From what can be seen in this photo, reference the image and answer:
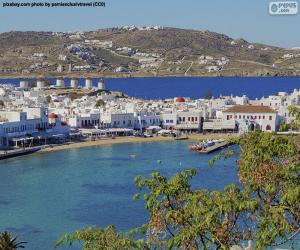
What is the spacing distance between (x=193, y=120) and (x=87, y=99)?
11.7 m

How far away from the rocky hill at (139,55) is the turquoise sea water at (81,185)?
8083 centimetres

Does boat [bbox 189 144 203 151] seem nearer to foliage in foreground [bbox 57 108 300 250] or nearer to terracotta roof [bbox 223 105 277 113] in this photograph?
terracotta roof [bbox 223 105 277 113]

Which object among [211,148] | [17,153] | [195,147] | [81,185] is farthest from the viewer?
[211,148]

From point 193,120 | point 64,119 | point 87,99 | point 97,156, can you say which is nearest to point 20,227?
point 97,156

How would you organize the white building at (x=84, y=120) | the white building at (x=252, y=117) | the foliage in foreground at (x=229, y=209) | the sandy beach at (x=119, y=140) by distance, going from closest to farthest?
the foliage in foreground at (x=229, y=209)
the sandy beach at (x=119, y=140)
the white building at (x=252, y=117)
the white building at (x=84, y=120)

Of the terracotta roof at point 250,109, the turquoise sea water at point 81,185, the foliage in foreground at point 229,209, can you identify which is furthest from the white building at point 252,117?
the foliage in foreground at point 229,209

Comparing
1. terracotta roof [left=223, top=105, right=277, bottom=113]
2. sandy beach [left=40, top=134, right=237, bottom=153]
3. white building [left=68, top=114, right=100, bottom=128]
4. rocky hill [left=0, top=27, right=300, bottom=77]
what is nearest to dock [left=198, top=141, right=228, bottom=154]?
sandy beach [left=40, top=134, right=237, bottom=153]

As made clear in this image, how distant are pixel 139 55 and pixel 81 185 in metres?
113

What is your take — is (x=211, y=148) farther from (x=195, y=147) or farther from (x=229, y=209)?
(x=229, y=209)

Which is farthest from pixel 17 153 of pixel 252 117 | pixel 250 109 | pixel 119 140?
pixel 250 109

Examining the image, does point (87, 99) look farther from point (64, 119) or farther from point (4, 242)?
point (4, 242)

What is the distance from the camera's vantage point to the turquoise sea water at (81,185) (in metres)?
15.9

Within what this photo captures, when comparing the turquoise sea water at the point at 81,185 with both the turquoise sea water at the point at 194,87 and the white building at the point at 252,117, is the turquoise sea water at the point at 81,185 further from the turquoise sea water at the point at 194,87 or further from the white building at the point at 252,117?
the turquoise sea water at the point at 194,87

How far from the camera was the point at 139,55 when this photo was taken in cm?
13362
